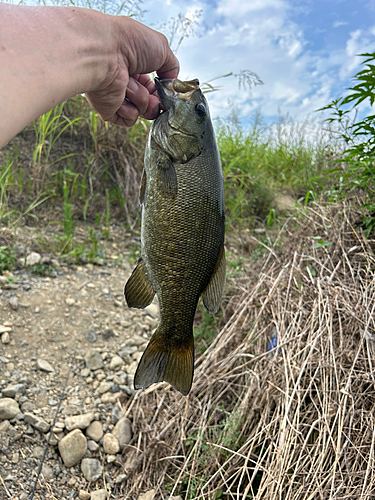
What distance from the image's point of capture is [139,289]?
5.09 feet

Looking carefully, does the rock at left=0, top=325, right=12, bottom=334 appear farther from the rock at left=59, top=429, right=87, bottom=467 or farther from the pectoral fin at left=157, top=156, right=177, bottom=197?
Answer: the pectoral fin at left=157, top=156, right=177, bottom=197

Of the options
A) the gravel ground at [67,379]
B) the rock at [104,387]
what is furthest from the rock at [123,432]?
the rock at [104,387]

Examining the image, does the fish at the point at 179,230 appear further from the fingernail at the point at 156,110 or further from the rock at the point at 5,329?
the rock at the point at 5,329

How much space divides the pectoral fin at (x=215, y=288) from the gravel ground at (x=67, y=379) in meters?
1.45

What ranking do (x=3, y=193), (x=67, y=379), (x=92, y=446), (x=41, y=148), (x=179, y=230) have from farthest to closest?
(x=41, y=148) → (x=3, y=193) → (x=67, y=379) → (x=92, y=446) → (x=179, y=230)

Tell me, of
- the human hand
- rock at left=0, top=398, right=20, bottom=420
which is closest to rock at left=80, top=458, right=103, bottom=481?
rock at left=0, top=398, right=20, bottom=420

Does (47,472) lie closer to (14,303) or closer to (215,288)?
(14,303)

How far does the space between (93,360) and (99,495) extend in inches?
A: 38.0

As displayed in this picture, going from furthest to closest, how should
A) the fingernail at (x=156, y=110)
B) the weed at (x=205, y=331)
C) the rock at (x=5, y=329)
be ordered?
the weed at (x=205, y=331) < the rock at (x=5, y=329) < the fingernail at (x=156, y=110)

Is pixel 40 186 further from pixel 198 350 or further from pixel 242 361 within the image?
pixel 242 361

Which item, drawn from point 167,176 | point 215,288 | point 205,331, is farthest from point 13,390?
point 167,176

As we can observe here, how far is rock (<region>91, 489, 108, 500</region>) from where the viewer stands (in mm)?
2309

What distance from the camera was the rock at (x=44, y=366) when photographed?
287 centimetres

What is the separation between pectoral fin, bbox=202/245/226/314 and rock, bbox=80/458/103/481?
161 cm
